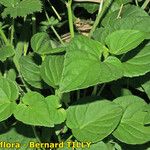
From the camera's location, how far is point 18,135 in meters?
1.14

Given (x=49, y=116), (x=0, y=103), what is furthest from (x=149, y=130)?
(x=0, y=103)

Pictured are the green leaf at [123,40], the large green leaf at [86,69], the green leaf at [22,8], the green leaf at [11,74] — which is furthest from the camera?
the green leaf at [11,74]

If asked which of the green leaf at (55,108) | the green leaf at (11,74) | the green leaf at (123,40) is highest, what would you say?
the green leaf at (123,40)

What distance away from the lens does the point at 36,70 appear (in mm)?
1177

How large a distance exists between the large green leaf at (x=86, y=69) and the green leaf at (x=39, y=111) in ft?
0.39

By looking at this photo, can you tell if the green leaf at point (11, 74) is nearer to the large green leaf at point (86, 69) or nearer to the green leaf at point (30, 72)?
the green leaf at point (30, 72)

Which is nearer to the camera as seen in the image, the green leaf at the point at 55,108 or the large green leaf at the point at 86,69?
the large green leaf at the point at 86,69

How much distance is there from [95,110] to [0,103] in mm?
253

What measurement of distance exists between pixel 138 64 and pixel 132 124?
0.54 ft

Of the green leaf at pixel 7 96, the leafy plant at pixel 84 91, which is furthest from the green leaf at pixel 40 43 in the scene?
the green leaf at pixel 7 96

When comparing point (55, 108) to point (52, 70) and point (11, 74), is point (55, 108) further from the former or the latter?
point (11, 74)

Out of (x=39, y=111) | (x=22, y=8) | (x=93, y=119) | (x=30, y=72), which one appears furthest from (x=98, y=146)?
(x=22, y=8)

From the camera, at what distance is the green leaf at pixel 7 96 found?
101cm

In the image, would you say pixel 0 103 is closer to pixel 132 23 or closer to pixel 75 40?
pixel 75 40
